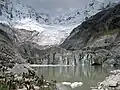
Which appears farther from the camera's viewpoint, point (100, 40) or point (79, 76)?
point (100, 40)

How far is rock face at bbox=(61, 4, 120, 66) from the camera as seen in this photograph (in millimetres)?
95625

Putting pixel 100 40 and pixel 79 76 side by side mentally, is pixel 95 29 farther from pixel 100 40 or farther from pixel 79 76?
pixel 79 76

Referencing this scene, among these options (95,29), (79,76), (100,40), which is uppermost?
(95,29)

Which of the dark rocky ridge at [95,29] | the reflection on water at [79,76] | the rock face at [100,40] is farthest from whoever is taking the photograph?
the dark rocky ridge at [95,29]

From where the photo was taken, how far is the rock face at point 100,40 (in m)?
95.6

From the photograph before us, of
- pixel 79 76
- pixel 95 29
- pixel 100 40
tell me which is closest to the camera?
pixel 79 76

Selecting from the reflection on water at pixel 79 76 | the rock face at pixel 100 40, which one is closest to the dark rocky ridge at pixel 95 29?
the rock face at pixel 100 40

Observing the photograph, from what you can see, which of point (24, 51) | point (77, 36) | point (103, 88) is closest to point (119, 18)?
point (77, 36)

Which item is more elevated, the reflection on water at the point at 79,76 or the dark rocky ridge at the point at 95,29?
the dark rocky ridge at the point at 95,29

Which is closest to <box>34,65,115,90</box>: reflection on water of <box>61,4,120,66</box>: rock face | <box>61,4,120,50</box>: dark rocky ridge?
<box>61,4,120,66</box>: rock face

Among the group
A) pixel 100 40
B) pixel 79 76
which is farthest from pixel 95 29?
pixel 79 76

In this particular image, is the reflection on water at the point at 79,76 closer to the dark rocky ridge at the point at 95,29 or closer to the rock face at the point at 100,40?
the rock face at the point at 100,40

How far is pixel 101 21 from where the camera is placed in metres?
154

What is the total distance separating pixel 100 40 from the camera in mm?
128750
